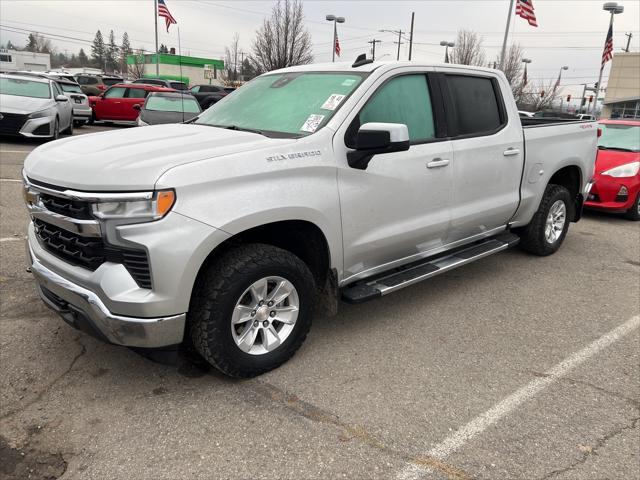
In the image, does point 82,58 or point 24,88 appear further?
point 82,58

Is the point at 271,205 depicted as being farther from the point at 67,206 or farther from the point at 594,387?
the point at 594,387

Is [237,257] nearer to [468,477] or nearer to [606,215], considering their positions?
[468,477]

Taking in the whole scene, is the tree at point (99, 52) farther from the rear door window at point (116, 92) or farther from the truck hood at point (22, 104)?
the truck hood at point (22, 104)

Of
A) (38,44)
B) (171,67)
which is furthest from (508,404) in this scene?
(38,44)

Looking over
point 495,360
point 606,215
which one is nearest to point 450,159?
point 495,360

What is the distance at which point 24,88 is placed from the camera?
12727 mm

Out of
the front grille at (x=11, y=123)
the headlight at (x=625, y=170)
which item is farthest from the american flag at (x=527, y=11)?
the front grille at (x=11, y=123)

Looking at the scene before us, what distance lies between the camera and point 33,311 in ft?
13.1

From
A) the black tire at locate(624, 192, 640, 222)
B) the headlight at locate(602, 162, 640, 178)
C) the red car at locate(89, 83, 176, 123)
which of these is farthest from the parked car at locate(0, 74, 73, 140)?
the black tire at locate(624, 192, 640, 222)

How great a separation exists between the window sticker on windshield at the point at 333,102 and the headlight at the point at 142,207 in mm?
1351

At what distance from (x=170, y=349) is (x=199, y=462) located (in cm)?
62

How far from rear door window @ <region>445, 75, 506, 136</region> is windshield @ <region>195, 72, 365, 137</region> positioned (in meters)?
1.00

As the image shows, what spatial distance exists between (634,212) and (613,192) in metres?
0.51

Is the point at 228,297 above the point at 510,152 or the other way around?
the other way around
